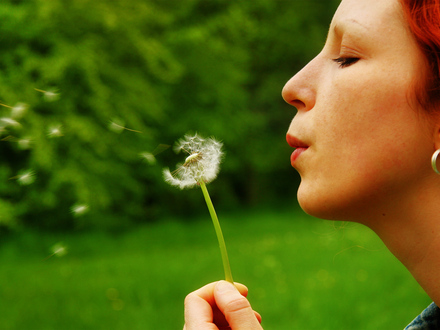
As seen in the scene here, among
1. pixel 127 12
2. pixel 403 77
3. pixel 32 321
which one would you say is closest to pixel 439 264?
pixel 403 77

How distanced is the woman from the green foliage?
0.89m

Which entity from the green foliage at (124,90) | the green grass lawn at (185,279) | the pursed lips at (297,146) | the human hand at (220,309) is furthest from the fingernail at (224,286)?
the green grass lawn at (185,279)

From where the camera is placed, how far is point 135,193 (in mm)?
10898

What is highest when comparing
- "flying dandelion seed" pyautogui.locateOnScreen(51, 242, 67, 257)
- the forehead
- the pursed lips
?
the forehead

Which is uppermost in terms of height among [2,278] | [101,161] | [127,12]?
[127,12]

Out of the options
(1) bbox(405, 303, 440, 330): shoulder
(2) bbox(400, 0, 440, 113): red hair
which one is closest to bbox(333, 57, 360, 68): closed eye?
(2) bbox(400, 0, 440, 113): red hair

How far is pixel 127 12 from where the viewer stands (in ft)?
26.7

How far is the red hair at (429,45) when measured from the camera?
135cm

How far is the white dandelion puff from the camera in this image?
159cm

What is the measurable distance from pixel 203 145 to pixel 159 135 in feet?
31.3

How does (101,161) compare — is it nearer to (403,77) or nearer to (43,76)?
(43,76)

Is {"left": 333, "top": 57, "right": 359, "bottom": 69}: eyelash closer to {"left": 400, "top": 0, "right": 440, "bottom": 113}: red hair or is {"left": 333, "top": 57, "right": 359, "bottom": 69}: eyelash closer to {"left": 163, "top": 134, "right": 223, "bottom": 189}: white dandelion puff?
{"left": 400, "top": 0, "right": 440, "bottom": 113}: red hair

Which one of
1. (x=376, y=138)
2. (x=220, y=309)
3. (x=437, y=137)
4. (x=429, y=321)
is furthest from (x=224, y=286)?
(x=429, y=321)

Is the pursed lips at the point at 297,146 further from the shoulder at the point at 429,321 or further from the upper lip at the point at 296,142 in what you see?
the shoulder at the point at 429,321
